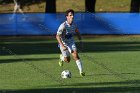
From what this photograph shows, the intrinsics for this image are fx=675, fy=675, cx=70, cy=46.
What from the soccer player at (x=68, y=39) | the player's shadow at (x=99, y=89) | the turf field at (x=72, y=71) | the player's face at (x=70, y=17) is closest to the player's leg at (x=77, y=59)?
the soccer player at (x=68, y=39)

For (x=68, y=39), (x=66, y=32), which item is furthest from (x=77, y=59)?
(x=66, y=32)

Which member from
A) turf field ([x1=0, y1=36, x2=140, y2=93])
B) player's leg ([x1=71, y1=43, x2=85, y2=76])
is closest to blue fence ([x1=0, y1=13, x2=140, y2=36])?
turf field ([x1=0, y1=36, x2=140, y2=93])

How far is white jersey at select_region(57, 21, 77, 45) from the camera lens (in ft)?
69.8

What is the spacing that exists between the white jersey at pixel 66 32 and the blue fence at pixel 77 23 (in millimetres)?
26473

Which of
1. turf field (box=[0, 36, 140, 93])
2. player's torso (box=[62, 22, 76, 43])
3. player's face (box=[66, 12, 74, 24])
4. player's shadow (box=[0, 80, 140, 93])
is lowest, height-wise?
turf field (box=[0, 36, 140, 93])

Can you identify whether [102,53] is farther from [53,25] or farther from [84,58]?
[53,25]

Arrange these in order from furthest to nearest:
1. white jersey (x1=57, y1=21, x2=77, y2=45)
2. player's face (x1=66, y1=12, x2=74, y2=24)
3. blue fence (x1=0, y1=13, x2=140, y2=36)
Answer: blue fence (x1=0, y1=13, x2=140, y2=36)
white jersey (x1=57, y1=21, x2=77, y2=45)
player's face (x1=66, y1=12, x2=74, y2=24)

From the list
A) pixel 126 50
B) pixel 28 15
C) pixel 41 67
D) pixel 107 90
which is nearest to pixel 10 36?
pixel 28 15

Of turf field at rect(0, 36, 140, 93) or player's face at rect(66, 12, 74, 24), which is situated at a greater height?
player's face at rect(66, 12, 74, 24)

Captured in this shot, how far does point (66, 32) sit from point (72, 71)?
72.8 inches

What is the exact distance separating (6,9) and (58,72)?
174 ft

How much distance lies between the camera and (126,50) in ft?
114

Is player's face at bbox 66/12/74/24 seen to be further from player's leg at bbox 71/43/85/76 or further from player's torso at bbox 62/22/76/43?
player's leg at bbox 71/43/85/76

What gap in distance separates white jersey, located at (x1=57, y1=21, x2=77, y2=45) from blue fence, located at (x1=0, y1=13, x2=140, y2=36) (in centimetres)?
2647
